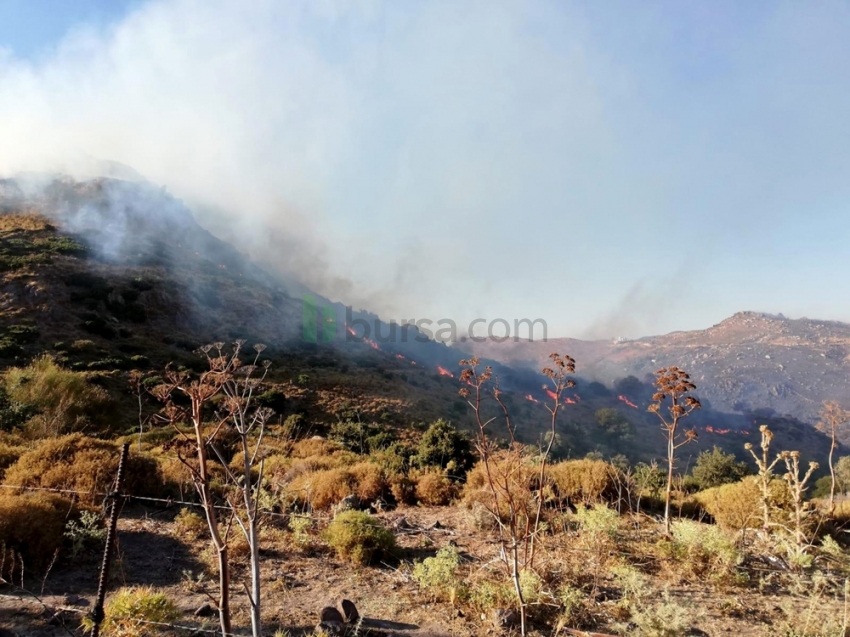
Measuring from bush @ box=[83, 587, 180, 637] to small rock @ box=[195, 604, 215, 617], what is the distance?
33cm

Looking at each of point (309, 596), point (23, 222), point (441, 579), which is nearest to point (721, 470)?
point (441, 579)

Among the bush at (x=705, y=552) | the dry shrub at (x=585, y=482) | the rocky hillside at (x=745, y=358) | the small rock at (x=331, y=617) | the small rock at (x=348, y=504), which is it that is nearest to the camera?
the small rock at (x=331, y=617)

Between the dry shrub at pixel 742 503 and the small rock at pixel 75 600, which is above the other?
the dry shrub at pixel 742 503

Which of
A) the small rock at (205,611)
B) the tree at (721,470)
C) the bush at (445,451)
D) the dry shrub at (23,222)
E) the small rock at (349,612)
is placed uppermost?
the dry shrub at (23,222)

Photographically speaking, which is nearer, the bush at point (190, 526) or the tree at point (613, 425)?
the bush at point (190, 526)

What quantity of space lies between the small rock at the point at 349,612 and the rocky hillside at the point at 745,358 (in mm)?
116543

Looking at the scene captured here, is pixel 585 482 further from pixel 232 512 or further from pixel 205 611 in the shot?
pixel 232 512

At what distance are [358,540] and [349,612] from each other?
1762 millimetres

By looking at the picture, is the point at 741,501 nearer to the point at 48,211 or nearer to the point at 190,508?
the point at 190,508

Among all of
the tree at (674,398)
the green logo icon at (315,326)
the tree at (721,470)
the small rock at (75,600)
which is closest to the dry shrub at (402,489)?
the tree at (674,398)

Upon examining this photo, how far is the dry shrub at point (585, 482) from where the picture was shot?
8562mm

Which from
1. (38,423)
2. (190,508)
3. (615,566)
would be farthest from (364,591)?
(38,423)

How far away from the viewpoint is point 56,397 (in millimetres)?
14469

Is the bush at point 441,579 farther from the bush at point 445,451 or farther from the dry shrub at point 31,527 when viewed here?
the bush at point 445,451
